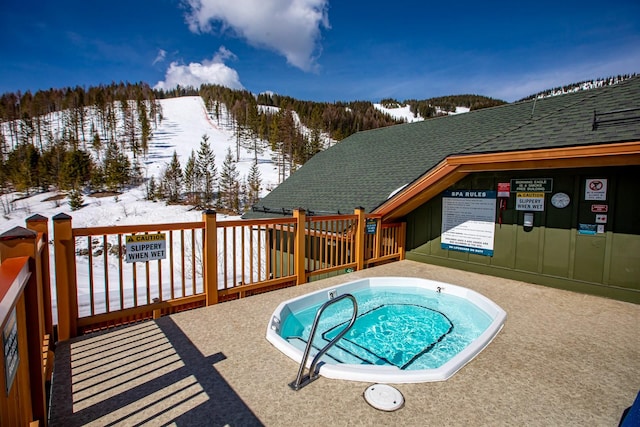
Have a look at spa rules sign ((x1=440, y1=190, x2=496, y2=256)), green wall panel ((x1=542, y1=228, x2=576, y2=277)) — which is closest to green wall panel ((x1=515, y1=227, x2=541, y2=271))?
green wall panel ((x1=542, y1=228, x2=576, y2=277))

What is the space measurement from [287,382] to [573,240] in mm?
5253

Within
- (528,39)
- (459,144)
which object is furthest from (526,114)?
(528,39)

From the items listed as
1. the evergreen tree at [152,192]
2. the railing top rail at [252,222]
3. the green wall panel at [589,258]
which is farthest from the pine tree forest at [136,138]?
the green wall panel at [589,258]

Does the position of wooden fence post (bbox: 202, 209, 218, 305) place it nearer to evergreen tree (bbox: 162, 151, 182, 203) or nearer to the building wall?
the building wall

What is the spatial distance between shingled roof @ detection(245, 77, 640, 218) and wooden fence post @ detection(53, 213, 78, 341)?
5461 millimetres

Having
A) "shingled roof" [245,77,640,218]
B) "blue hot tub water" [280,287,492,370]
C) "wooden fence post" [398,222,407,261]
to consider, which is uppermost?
"shingled roof" [245,77,640,218]

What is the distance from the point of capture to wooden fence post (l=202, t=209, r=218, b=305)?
3.98 meters

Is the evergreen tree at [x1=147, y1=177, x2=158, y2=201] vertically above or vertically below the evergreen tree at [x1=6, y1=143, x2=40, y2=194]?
below

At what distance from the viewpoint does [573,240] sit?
5.00 meters

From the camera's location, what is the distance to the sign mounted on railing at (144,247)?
10.9 ft

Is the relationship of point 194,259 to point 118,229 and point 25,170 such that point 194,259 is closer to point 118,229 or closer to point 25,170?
point 118,229

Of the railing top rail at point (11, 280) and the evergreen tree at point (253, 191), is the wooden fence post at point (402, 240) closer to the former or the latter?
the railing top rail at point (11, 280)


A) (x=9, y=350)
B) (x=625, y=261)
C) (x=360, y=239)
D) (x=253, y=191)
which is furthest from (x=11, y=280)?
(x=253, y=191)

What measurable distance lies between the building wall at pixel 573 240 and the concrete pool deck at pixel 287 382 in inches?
45.6
